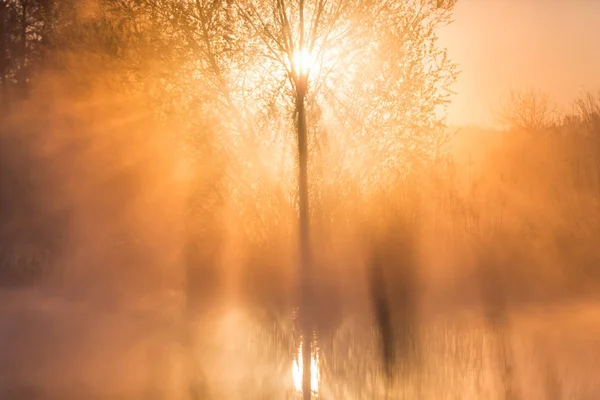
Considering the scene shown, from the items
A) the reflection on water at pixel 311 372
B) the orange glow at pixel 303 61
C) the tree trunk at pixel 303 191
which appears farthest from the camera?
the orange glow at pixel 303 61

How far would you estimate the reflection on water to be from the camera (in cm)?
805

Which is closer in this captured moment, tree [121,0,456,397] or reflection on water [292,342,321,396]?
reflection on water [292,342,321,396]

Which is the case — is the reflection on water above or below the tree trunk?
below

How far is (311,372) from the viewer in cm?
880

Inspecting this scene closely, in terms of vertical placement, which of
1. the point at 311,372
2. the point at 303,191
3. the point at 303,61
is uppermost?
the point at 303,61

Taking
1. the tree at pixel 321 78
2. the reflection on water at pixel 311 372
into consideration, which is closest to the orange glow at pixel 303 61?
the tree at pixel 321 78

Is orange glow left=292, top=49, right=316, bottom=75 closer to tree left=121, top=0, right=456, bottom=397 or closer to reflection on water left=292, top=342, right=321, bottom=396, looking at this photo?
tree left=121, top=0, right=456, bottom=397

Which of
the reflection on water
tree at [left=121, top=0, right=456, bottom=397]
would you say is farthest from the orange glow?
the reflection on water

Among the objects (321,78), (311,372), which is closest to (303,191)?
(321,78)

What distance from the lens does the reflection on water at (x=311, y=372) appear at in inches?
317

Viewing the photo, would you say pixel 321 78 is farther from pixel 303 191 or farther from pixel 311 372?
pixel 311 372

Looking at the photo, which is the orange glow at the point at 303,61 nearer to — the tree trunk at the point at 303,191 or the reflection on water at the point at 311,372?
the tree trunk at the point at 303,191

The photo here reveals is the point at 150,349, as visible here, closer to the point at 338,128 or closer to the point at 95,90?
the point at 338,128

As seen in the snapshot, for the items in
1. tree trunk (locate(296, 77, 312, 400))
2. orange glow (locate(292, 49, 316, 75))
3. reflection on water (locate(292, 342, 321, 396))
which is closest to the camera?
reflection on water (locate(292, 342, 321, 396))
